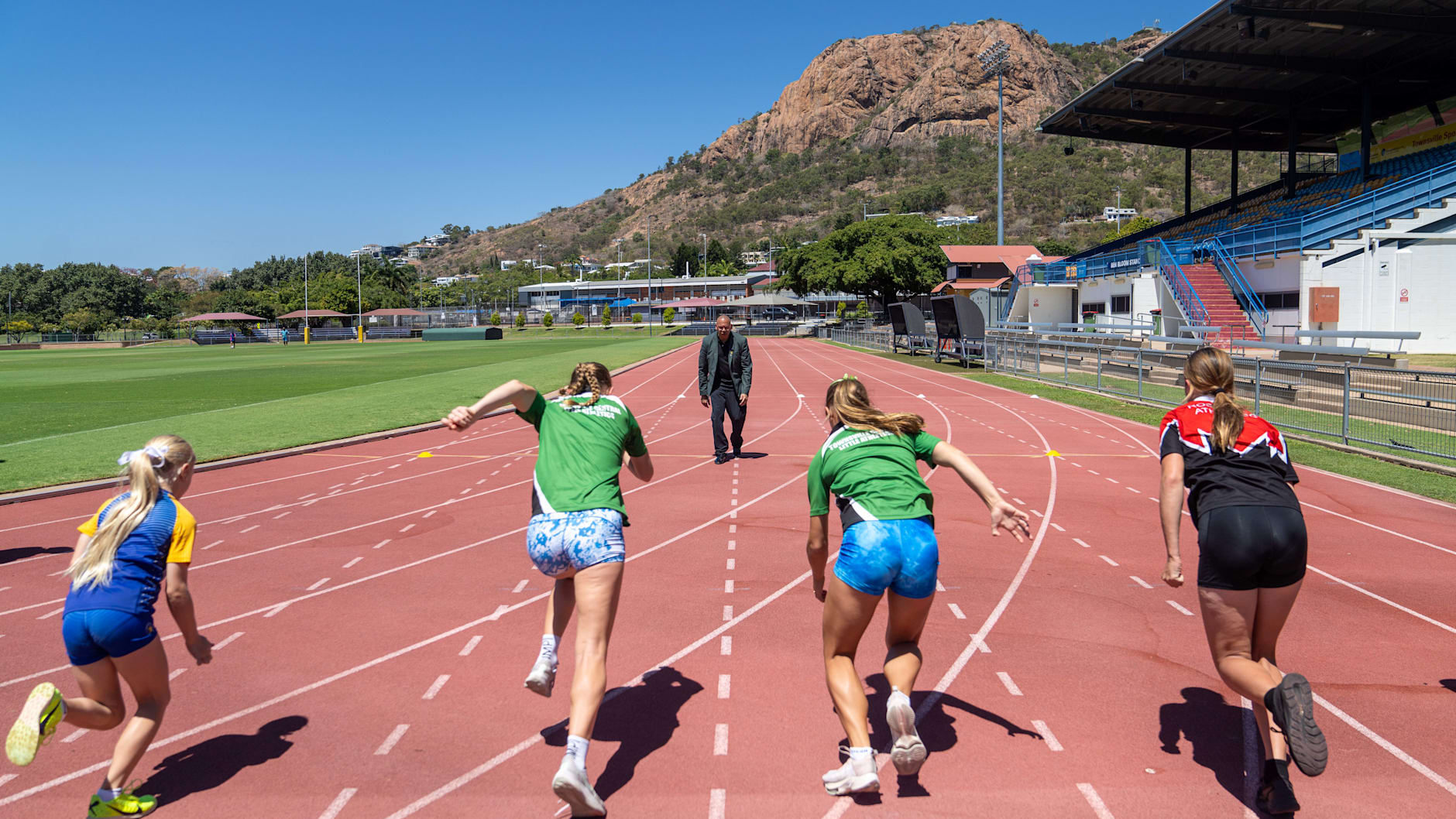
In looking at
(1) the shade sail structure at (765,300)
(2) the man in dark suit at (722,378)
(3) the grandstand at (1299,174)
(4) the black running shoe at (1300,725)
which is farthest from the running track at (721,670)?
(1) the shade sail structure at (765,300)

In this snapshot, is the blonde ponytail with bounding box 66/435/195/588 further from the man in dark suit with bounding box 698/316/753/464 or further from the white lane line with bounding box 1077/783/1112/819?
the man in dark suit with bounding box 698/316/753/464

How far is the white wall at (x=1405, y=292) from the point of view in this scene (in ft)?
85.7

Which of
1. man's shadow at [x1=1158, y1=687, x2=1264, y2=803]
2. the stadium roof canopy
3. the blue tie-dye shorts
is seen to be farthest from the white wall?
the blue tie-dye shorts

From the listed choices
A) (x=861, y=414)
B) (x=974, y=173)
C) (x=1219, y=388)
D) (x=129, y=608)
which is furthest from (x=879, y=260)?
(x=974, y=173)

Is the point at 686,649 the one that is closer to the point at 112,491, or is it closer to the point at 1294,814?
the point at 1294,814

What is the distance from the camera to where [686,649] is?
5617 mm

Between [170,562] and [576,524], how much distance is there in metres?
1.66

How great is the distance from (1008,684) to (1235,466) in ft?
6.16

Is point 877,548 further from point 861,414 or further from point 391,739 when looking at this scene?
point 391,739

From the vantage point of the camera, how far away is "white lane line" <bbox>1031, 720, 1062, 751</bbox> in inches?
170

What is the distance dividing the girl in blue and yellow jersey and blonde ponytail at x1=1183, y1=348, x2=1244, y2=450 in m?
4.30

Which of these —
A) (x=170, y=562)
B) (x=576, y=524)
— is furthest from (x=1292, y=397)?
(x=170, y=562)

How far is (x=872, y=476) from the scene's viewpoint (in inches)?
152

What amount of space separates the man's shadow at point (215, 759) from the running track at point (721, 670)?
0.05 feet
